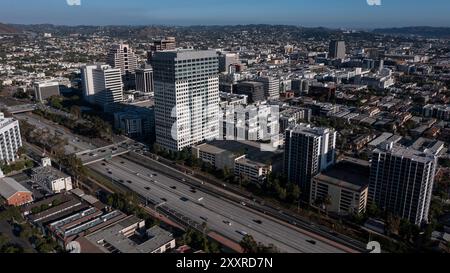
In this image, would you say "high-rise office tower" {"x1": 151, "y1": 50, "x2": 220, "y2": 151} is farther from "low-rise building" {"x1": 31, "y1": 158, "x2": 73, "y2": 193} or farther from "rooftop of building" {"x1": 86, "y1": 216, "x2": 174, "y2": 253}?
"rooftop of building" {"x1": 86, "y1": 216, "x2": 174, "y2": 253}

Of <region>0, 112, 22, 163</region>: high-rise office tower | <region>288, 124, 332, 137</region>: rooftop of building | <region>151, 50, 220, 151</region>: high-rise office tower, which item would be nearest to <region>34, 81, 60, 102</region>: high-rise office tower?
<region>0, 112, 22, 163</region>: high-rise office tower

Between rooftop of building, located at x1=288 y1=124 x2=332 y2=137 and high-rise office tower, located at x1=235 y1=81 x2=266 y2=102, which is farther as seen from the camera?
high-rise office tower, located at x1=235 y1=81 x2=266 y2=102

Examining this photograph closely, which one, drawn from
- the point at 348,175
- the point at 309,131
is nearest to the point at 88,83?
→ the point at 309,131

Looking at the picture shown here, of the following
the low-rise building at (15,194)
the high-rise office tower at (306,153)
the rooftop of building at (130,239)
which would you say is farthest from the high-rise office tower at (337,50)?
the rooftop of building at (130,239)

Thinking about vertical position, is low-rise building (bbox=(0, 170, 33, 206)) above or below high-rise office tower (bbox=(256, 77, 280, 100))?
below

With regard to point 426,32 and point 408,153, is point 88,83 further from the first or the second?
point 426,32

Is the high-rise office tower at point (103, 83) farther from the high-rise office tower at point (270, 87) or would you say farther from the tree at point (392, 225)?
the tree at point (392, 225)

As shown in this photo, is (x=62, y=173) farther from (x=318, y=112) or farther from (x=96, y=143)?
(x=318, y=112)

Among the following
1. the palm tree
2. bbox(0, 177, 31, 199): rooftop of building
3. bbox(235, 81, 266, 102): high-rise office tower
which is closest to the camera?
the palm tree
